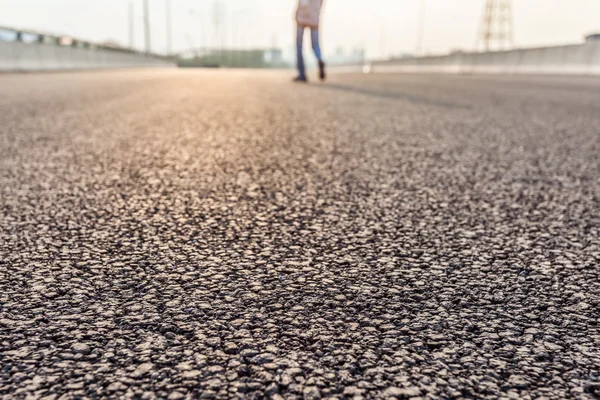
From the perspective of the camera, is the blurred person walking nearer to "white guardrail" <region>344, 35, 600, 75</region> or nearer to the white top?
the white top

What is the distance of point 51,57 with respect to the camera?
2238cm

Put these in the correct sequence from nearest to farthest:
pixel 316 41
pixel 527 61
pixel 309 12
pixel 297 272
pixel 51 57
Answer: pixel 297 272 < pixel 309 12 < pixel 316 41 < pixel 51 57 < pixel 527 61

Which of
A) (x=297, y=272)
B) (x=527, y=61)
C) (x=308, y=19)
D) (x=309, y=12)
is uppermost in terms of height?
(x=309, y=12)

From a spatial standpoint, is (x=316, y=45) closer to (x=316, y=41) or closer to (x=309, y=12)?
(x=316, y=41)

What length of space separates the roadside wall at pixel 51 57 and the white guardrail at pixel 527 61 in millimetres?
18830

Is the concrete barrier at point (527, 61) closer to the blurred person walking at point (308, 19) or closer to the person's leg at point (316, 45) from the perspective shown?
the person's leg at point (316, 45)

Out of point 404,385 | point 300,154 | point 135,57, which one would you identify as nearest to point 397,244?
point 404,385

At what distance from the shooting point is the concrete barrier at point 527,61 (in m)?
21.6

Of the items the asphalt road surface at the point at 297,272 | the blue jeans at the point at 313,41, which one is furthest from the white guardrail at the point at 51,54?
the asphalt road surface at the point at 297,272

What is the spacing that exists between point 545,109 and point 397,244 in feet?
20.6

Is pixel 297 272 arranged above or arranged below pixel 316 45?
below

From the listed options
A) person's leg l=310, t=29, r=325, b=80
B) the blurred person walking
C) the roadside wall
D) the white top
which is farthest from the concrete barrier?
the roadside wall

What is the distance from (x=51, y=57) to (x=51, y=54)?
14cm

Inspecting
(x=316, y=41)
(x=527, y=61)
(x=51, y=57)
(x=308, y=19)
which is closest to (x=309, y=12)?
(x=308, y=19)
